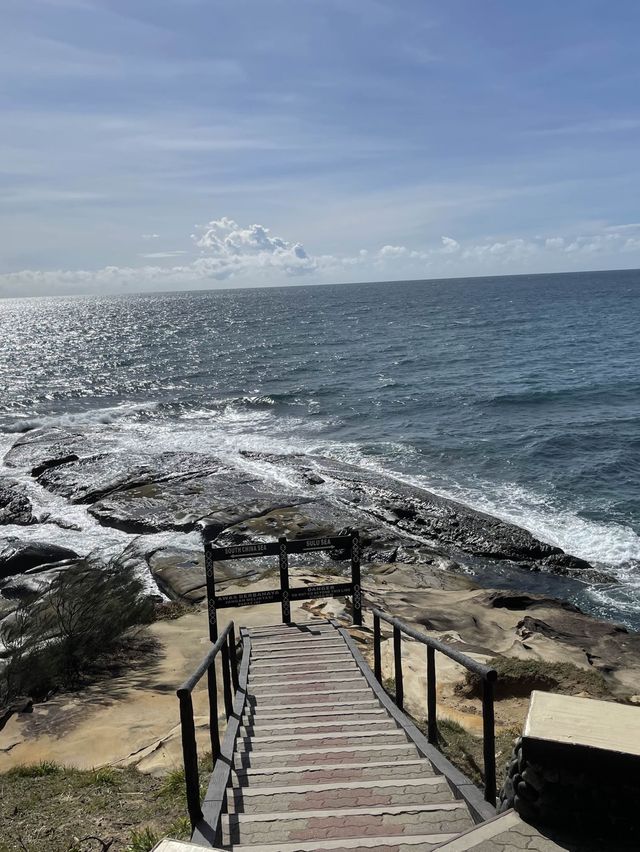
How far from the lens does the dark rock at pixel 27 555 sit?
18.6 m

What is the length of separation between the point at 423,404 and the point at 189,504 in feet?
68.3

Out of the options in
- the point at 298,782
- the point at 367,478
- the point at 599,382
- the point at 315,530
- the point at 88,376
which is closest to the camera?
the point at 298,782

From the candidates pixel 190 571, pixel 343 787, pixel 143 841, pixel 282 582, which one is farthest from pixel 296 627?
pixel 143 841

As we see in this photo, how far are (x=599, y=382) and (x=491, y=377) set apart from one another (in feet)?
24.4

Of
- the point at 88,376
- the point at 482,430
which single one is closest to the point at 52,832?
the point at 482,430

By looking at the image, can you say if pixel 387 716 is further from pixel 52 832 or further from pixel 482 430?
pixel 482 430

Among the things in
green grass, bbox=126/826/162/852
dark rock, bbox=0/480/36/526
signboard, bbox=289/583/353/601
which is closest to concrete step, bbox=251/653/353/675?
signboard, bbox=289/583/353/601

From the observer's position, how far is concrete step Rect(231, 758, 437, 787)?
5.29 meters

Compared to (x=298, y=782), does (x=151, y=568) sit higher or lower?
lower

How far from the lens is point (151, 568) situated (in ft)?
60.2

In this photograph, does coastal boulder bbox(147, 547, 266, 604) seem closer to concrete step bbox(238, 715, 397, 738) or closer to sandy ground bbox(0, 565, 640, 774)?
sandy ground bbox(0, 565, 640, 774)

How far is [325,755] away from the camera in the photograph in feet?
18.9

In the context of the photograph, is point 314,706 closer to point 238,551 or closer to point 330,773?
point 330,773

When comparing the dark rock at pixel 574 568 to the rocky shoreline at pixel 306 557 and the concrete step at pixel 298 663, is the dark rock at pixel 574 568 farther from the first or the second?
the concrete step at pixel 298 663
